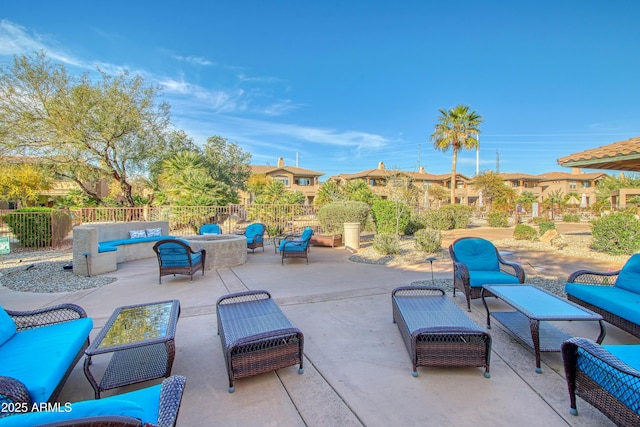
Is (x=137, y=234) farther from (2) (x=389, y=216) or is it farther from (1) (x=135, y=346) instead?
(2) (x=389, y=216)

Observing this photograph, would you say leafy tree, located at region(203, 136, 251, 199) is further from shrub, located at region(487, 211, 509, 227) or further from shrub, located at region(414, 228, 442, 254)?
shrub, located at region(487, 211, 509, 227)

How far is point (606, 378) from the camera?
212cm

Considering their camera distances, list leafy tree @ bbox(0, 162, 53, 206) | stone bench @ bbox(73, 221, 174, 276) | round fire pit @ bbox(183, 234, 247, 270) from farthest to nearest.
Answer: leafy tree @ bbox(0, 162, 53, 206), round fire pit @ bbox(183, 234, 247, 270), stone bench @ bbox(73, 221, 174, 276)

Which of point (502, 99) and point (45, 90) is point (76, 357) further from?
point (502, 99)

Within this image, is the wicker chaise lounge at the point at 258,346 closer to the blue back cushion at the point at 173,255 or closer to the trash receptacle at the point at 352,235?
the blue back cushion at the point at 173,255

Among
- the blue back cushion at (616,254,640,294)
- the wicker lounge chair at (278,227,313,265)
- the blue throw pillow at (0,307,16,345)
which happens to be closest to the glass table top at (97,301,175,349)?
the blue throw pillow at (0,307,16,345)

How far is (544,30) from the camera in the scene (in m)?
9.86

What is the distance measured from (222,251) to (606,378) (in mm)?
7049

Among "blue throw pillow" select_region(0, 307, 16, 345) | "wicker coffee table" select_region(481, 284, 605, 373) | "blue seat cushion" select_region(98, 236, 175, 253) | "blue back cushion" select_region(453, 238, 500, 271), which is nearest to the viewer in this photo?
Result: "blue throw pillow" select_region(0, 307, 16, 345)

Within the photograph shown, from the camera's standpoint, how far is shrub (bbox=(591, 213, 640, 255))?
8594 millimetres

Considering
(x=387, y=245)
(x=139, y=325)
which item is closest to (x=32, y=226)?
(x=139, y=325)

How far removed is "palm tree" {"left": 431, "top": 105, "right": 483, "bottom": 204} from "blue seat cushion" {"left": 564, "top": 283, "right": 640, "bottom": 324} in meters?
24.8

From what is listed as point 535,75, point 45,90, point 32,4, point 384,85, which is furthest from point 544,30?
point 45,90

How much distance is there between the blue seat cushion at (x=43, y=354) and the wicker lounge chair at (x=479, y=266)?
15.5ft
